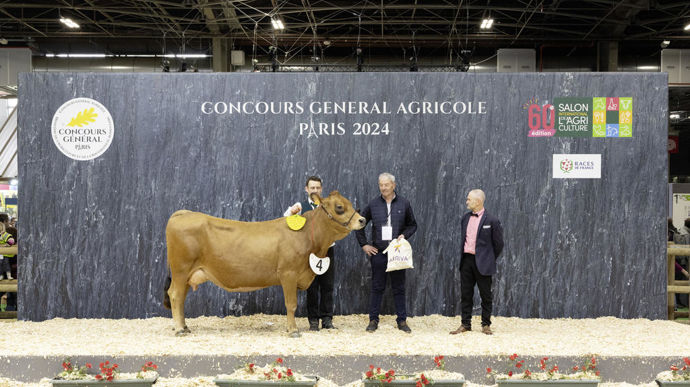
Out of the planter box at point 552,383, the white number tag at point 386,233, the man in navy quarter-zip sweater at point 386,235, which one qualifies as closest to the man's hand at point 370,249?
the man in navy quarter-zip sweater at point 386,235

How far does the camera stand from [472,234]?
20.3 ft

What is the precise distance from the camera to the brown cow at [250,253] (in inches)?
236

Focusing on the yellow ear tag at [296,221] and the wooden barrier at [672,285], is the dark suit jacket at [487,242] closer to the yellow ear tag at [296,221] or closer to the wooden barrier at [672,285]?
the yellow ear tag at [296,221]

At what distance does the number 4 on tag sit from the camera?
602cm

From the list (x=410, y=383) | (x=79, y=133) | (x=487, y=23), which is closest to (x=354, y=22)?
(x=487, y=23)

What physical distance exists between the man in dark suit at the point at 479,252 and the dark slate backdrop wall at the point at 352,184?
903 millimetres

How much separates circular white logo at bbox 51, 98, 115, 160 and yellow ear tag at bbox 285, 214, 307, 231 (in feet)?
8.09

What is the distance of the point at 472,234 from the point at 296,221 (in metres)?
1.74

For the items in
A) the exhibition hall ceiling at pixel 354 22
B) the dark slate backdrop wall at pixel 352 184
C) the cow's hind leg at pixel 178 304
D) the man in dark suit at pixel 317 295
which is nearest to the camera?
the cow's hind leg at pixel 178 304

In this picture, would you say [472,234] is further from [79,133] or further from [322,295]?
[79,133]

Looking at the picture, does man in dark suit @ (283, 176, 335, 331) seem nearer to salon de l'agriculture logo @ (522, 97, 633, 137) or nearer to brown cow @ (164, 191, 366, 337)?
brown cow @ (164, 191, 366, 337)

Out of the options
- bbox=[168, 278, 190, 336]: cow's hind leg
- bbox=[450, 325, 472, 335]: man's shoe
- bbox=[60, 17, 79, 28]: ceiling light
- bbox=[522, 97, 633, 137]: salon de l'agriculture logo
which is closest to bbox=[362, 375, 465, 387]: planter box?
bbox=[450, 325, 472, 335]: man's shoe

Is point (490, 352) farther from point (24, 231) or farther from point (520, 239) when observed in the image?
point (24, 231)

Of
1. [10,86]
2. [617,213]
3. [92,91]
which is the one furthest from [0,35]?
[617,213]
